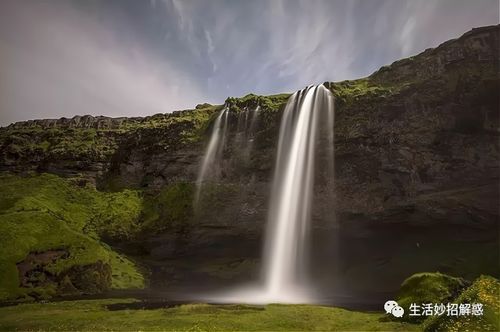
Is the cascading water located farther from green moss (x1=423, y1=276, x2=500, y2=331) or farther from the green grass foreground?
green moss (x1=423, y1=276, x2=500, y2=331)

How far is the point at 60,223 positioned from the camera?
61.4m

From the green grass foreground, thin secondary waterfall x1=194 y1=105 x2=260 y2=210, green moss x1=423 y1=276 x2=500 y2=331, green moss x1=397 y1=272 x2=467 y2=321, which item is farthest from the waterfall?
green moss x1=423 y1=276 x2=500 y2=331

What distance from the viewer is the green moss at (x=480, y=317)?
18.1 m

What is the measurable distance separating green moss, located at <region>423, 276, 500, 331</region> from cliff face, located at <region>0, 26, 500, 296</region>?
30.6 metres

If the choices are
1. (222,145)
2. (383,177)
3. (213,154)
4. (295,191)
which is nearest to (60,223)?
(213,154)

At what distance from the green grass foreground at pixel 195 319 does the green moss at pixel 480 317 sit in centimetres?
448

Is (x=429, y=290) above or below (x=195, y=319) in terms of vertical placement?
above

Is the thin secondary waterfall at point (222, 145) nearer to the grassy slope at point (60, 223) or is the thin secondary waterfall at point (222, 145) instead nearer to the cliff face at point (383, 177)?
the cliff face at point (383, 177)

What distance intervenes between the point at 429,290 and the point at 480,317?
10975 mm

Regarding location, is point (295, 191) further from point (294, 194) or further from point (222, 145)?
point (222, 145)

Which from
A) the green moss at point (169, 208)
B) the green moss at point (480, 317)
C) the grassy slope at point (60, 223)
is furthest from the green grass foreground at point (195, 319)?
the green moss at point (169, 208)

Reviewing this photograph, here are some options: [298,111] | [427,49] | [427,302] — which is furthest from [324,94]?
[427,302]

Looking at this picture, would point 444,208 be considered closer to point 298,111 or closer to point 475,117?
point 475,117

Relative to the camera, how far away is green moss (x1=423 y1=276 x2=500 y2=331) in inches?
713
